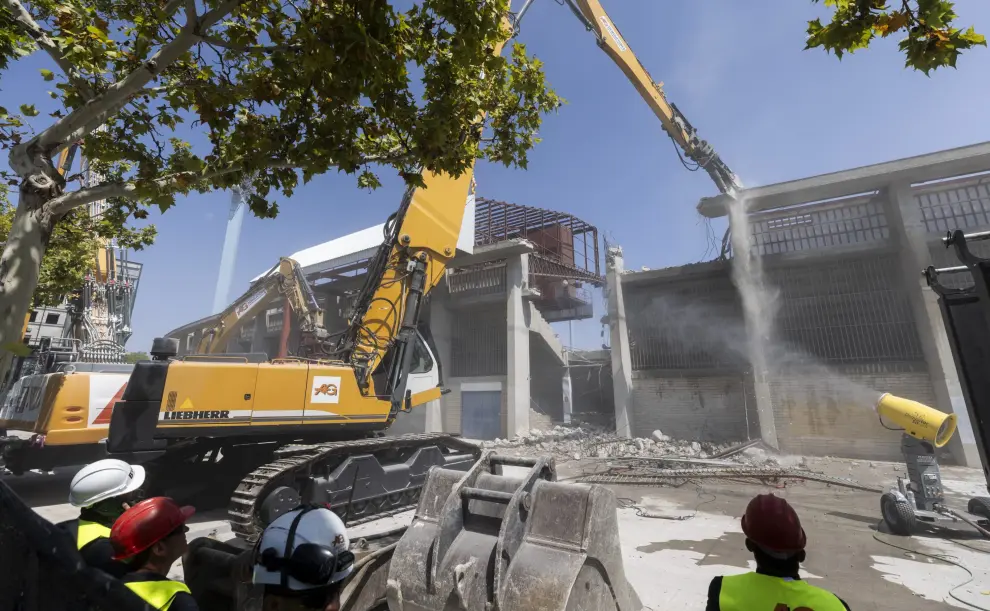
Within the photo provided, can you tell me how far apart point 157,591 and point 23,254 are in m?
2.20

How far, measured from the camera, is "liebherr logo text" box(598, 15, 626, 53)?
1270 centimetres

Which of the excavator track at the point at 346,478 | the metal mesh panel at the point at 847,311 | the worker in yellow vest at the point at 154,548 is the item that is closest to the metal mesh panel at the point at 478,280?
the metal mesh panel at the point at 847,311

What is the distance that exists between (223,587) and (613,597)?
2424 mm

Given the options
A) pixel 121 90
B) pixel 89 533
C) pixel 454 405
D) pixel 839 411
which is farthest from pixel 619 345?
pixel 89 533

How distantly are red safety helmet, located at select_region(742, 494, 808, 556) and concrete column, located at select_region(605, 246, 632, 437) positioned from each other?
15366 millimetres

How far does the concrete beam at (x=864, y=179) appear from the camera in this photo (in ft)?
42.4

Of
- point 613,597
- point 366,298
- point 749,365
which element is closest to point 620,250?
point 749,365

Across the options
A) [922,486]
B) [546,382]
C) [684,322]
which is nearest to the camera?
[922,486]

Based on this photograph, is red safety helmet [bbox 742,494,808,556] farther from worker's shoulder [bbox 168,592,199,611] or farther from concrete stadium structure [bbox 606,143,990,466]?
concrete stadium structure [bbox 606,143,990,466]

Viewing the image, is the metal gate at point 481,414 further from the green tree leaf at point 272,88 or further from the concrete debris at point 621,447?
the green tree leaf at point 272,88

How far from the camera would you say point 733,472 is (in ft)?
33.6

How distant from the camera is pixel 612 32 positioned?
13016 mm

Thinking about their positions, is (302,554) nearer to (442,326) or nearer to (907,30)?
(907,30)

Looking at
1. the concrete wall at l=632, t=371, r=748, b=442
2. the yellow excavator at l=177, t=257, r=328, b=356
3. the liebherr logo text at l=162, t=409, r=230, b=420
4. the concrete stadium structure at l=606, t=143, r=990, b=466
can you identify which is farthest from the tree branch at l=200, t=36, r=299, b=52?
the concrete wall at l=632, t=371, r=748, b=442
